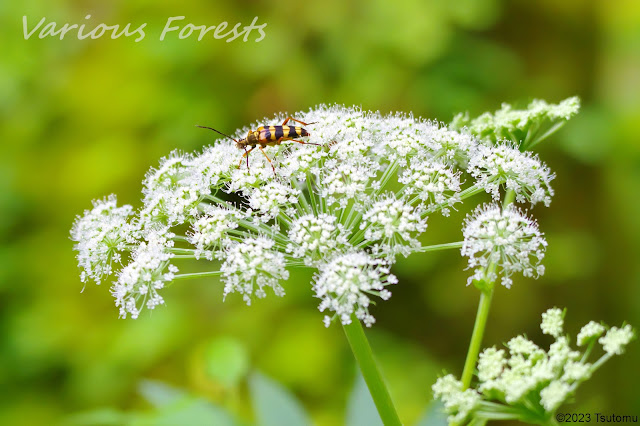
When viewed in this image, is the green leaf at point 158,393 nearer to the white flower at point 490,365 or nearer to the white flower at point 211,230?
the white flower at point 211,230

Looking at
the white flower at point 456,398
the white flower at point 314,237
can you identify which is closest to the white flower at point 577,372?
the white flower at point 456,398

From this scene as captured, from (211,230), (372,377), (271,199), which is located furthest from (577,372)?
(211,230)

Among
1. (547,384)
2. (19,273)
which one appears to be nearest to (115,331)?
(19,273)

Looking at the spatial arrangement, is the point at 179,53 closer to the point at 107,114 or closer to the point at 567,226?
the point at 107,114

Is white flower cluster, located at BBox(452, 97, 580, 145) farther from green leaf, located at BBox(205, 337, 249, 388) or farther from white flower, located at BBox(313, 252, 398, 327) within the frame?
green leaf, located at BBox(205, 337, 249, 388)

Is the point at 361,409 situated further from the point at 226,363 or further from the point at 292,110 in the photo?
the point at 292,110

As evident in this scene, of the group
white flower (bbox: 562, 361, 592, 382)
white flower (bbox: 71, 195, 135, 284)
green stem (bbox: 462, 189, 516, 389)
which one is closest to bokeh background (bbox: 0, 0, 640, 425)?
white flower (bbox: 71, 195, 135, 284)
